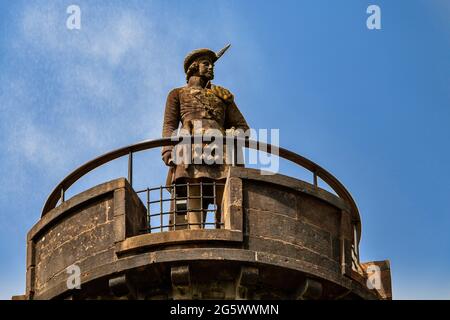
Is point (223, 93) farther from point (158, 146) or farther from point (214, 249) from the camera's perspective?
point (214, 249)

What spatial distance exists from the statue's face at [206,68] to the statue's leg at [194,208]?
7.52 feet

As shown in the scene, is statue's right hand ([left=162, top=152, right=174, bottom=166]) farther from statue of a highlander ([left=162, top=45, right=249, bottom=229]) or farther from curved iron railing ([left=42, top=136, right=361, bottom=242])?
curved iron railing ([left=42, top=136, right=361, bottom=242])

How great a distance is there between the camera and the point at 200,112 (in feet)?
96.6

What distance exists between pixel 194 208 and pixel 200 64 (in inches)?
111

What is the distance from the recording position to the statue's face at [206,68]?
1184 inches

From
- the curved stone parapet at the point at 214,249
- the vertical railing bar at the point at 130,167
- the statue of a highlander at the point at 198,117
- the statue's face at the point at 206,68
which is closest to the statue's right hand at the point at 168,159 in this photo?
the statue of a highlander at the point at 198,117

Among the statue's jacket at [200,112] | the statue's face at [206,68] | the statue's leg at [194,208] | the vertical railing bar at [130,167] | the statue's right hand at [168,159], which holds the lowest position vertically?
the statue's leg at [194,208]

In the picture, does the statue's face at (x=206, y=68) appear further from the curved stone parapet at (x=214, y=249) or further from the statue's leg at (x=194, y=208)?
the curved stone parapet at (x=214, y=249)

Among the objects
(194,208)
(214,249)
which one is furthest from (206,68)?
(214,249)

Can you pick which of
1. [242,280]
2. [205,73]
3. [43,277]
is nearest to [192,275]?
[242,280]

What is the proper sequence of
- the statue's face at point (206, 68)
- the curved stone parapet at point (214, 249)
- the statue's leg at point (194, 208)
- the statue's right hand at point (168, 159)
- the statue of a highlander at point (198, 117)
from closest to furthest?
the curved stone parapet at point (214, 249) < the statue's leg at point (194, 208) < the statue of a highlander at point (198, 117) < the statue's right hand at point (168, 159) < the statue's face at point (206, 68)

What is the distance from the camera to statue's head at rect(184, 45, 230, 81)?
3008 cm
